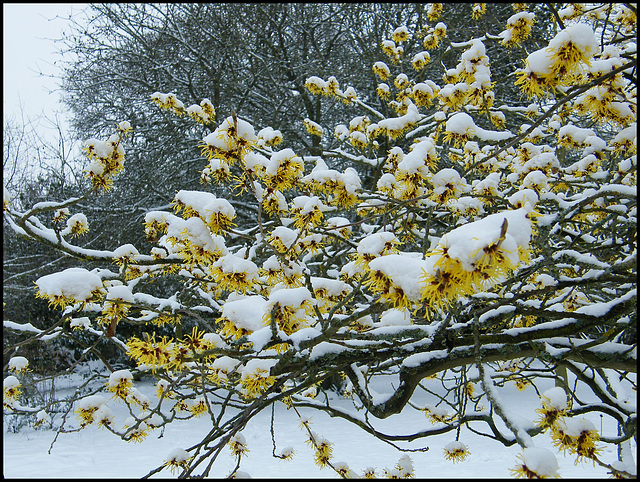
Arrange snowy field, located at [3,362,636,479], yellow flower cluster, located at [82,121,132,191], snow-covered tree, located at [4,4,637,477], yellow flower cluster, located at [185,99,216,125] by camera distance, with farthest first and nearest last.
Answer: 1. snowy field, located at [3,362,636,479]
2. yellow flower cluster, located at [185,99,216,125]
3. yellow flower cluster, located at [82,121,132,191]
4. snow-covered tree, located at [4,4,637,477]

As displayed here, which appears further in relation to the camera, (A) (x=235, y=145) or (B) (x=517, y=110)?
(B) (x=517, y=110)

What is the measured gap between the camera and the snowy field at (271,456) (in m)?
4.34

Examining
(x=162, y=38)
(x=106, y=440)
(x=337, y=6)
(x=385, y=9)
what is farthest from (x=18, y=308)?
(x=385, y=9)

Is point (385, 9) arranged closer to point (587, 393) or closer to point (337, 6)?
point (337, 6)

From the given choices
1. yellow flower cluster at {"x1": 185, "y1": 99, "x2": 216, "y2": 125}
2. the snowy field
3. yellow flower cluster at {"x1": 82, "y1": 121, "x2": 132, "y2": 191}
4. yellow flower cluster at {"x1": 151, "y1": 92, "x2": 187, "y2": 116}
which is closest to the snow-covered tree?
yellow flower cluster at {"x1": 82, "y1": 121, "x2": 132, "y2": 191}

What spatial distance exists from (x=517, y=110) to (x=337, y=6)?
5.51m

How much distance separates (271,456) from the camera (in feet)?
17.1

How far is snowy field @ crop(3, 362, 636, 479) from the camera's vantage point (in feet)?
14.2

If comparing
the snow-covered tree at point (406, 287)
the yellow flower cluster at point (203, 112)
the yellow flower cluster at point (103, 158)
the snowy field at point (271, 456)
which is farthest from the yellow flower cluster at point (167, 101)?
the snowy field at point (271, 456)

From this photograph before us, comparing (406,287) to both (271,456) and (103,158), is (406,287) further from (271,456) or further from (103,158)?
(271,456)

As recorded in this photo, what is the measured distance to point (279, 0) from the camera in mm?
7234

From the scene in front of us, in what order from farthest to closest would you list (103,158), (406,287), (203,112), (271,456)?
(271,456), (203,112), (103,158), (406,287)

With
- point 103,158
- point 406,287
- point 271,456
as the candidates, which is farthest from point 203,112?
point 271,456

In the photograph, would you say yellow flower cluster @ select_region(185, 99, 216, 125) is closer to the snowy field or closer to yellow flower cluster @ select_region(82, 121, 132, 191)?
yellow flower cluster @ select_region(82, 121, 132, 191)
